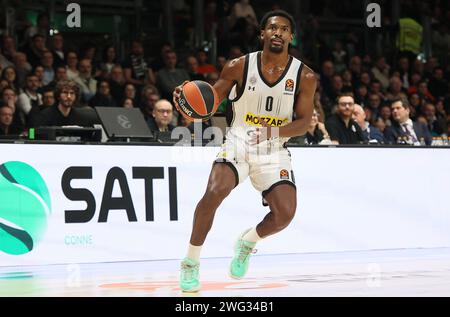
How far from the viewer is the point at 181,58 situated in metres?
17.8

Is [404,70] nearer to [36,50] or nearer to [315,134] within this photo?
[315,134]

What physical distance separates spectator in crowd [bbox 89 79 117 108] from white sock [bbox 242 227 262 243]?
6.49 meters

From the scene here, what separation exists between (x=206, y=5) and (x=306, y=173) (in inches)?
319

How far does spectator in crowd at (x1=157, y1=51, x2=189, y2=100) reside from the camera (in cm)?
1530

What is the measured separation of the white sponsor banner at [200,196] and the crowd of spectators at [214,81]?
3.13ft

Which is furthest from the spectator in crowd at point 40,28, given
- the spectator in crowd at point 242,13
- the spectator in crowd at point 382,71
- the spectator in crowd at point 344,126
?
the spectator in crowd at point 382,71

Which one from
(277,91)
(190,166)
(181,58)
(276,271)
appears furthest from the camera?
(181,58)

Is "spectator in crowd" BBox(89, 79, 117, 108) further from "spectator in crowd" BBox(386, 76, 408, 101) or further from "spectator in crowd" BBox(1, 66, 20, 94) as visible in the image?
"spectator in crowd" BBox(386, 76, 408, 101)

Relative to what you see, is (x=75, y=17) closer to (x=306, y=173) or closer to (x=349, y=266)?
(x=306, y=173)

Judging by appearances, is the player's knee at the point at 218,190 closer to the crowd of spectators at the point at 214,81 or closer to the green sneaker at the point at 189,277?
the green sneaker at the point at 189,277

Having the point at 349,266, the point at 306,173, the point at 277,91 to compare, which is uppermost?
the point at 277,91

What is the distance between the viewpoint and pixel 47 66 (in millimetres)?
14484
